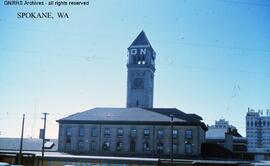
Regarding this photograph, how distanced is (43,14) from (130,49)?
6280 centimetres

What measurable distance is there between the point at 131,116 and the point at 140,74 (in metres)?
18.7

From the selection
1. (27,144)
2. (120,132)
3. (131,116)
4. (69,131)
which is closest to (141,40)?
(131,116)

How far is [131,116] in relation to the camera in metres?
64.9

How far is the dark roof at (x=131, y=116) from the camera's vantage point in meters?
62.1

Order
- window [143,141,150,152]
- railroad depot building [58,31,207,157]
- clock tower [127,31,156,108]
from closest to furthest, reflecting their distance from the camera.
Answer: railroad depot building [58,31,207,157], window [143,141,150,152], clock tower [127,31,156,108]

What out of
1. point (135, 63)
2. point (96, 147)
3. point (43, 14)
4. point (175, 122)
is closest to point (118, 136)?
point (96, 147)

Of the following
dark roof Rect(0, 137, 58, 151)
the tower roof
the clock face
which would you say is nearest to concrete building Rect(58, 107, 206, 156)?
dark roof Rect(0, 137, 58, 151)

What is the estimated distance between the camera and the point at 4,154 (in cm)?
4816

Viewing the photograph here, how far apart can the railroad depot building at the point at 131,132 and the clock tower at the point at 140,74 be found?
13686 mm

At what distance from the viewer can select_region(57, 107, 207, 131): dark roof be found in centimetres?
6209

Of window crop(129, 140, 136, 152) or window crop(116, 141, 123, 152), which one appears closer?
window crop(129, 140, 136, 152)

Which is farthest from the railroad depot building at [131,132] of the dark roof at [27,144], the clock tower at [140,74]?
the clock tower at [140,74]

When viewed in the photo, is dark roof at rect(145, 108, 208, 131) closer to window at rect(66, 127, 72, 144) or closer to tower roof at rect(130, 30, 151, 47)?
window at rect(66, 127, 72, 144)

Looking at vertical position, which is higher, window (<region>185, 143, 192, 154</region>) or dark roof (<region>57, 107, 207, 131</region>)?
dark roof (<region>57, 107, 207, 131</region>)
